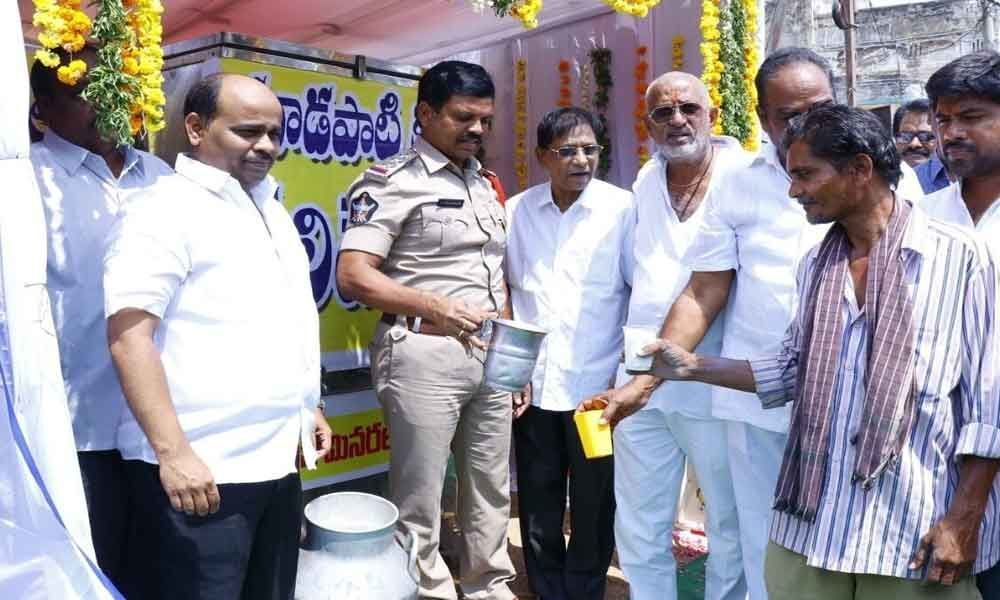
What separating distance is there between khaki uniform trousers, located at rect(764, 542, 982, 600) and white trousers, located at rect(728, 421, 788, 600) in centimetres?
77

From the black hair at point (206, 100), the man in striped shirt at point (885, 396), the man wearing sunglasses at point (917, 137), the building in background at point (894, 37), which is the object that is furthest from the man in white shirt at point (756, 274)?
the building in background at point (894, 37)

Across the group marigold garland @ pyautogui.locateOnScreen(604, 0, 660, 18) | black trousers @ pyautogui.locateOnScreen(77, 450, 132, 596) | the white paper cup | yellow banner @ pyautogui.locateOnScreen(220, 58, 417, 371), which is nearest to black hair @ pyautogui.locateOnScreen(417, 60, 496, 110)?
yellow banner @ pyautogui.locateOnScreen(220, 58, 417, 371)

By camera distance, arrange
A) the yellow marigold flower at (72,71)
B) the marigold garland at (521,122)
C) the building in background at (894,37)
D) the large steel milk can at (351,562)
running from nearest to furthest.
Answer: the yellow marigold flower at (72,71) < the large steel milk can at (351,562) < the marigold garland at (521,122) < the building in background at (894,37)

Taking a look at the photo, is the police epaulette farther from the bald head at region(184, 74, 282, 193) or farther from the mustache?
the mustache

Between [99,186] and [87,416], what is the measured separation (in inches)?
25.5

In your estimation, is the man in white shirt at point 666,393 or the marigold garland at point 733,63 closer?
the man in white shirt at point 666,393

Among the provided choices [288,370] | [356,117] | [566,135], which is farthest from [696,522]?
[288,370]

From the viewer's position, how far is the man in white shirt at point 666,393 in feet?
10.4

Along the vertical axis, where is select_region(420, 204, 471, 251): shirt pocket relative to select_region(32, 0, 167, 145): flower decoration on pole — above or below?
below

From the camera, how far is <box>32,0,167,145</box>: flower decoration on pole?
2152mm

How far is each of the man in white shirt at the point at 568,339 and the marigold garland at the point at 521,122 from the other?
2.05 metres

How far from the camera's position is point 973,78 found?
2326 millimetres

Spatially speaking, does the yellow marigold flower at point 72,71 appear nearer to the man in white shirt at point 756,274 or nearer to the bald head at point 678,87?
the man in white shirt at point 756,274

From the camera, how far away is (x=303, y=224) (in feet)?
13.2
